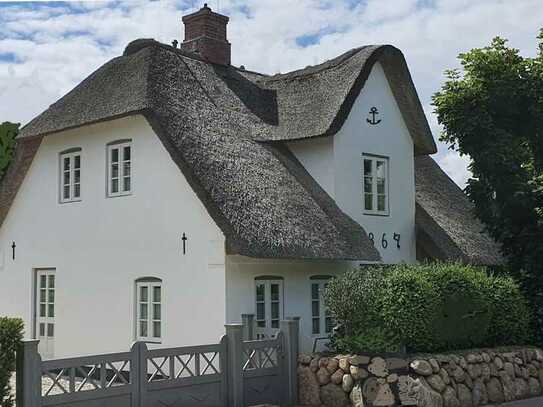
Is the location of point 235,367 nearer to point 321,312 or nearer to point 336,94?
point 321,312

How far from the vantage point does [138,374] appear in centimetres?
1100

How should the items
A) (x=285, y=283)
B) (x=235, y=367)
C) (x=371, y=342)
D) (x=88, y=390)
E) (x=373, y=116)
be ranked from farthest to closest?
(x=373, y=116), (x=285, y=283), (x=371, y=342), (x=235, y=367), (x=88, y=390)

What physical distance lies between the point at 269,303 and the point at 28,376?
583cm

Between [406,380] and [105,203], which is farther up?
[105,203]

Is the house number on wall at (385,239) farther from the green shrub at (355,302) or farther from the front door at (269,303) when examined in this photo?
the green shrub at (355,302)

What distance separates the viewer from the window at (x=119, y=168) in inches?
633

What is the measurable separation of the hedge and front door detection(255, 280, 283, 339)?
1666 mm

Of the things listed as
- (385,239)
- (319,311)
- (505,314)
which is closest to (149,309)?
(319,311)

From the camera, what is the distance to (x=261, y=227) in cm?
1380

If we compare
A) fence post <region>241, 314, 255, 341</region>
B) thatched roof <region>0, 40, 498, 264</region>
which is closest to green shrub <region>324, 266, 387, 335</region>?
thatched roof <region>0, 40, 498, 264</region>

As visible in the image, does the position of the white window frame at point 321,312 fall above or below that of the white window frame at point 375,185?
below

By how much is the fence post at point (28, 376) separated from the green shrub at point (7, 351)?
0.36ft

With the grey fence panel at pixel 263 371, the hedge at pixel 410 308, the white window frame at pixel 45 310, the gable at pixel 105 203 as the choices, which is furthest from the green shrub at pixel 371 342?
the white window frame at pixel 45 310

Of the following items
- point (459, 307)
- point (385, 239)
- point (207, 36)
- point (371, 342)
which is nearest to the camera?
point (371, 342)
